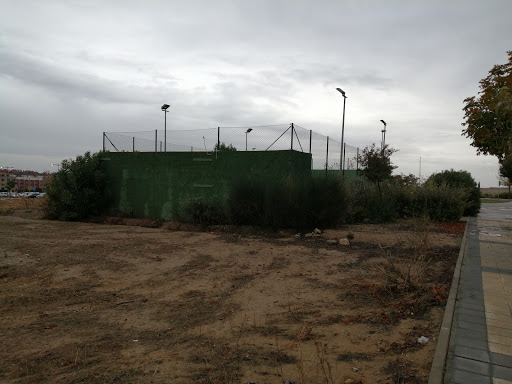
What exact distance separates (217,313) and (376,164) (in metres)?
12.6

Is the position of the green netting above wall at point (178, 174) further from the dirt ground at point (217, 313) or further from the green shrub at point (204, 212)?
the dirt ground at point (217, 313)

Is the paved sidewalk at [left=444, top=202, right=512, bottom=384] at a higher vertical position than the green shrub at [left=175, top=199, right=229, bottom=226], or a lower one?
lower

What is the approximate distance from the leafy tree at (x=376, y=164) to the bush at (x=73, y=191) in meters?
11.5

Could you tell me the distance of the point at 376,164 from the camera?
1596cm

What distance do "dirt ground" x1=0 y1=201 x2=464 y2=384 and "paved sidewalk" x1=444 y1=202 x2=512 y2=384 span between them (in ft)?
0.83

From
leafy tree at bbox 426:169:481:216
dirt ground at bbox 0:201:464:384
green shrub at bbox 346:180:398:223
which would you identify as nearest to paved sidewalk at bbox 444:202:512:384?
dirt ground at bbox 0:201:464:384

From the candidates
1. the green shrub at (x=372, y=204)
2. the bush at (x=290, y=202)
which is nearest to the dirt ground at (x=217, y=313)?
the bush at (x=290, y=202)

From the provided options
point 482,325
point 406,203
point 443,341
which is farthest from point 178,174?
point 443,341

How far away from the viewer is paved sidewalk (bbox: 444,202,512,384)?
10.5ft

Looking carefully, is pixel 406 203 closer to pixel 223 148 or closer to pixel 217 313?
pixel 223 148

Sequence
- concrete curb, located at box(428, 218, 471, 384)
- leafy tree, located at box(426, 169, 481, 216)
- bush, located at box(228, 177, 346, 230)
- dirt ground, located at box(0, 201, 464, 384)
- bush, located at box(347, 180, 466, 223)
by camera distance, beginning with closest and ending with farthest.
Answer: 1. concrete curb, located at box(428, 218, 471, 384)
2. dirt ground, located at box(0, 201, 464, 384)
3. bush, located at box(228, 177, 346, 230)
4. bush, located at box(347, 180, 466, 223)
5. leafy tree, located at box(426, 169, 481, 216)

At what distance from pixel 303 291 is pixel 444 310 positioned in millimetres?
2057

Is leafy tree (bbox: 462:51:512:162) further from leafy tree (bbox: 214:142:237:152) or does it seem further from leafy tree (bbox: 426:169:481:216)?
leafy tree (bbox: 214:142:237:152)

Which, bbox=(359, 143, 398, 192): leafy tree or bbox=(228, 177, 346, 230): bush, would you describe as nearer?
bbox=(228, 177, 346, 230): bush
